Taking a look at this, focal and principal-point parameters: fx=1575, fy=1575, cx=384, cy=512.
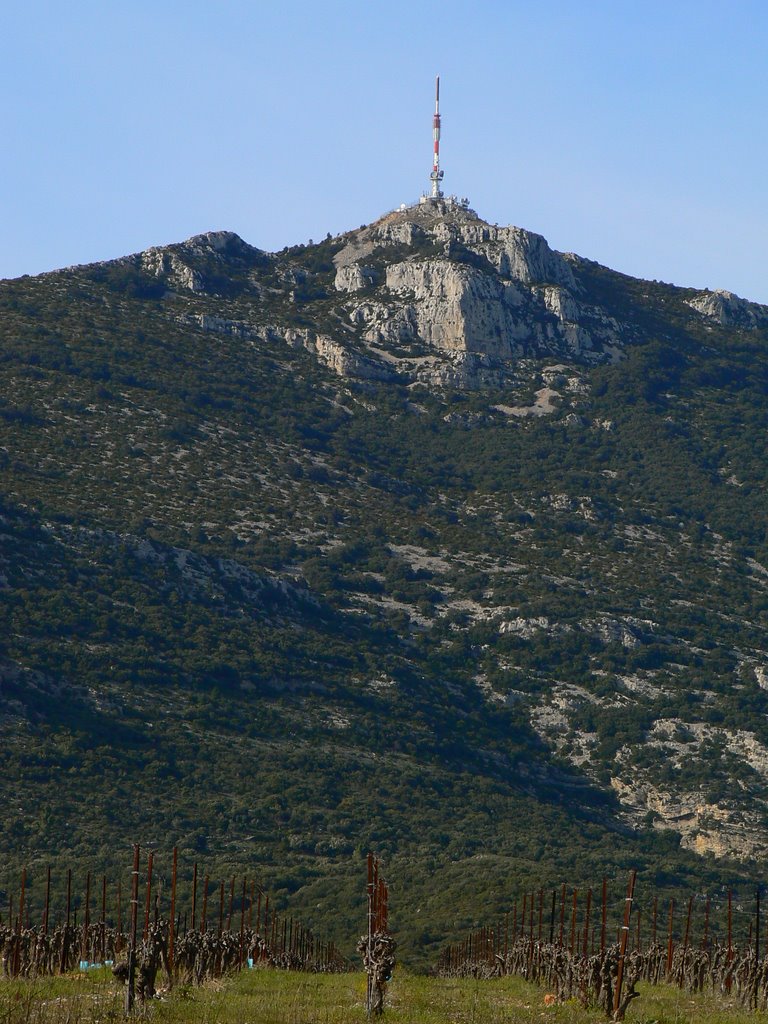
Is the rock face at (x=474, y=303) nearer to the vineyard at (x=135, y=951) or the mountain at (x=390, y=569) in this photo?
the mountain at (x=390, y=569)

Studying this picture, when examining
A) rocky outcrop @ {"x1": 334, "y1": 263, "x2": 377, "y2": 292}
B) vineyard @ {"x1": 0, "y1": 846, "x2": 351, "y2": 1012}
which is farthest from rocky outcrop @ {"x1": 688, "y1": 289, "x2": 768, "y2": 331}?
vineyard @ {"x1": 0, "y1": 846, "x2": 351, "y2": 1012}

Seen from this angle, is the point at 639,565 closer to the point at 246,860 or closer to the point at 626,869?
the point at 626,869

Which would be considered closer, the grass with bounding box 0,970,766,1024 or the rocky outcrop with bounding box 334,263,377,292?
the grass with bounding box 0,970,766,1024

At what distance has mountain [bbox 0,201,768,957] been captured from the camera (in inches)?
2948

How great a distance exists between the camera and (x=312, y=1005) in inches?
988

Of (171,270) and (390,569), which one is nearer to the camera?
(390,569)

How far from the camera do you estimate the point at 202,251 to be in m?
148

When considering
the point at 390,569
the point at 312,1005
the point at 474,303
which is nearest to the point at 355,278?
the point at 474,303

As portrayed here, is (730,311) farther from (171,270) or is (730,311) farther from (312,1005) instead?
(312,1005)

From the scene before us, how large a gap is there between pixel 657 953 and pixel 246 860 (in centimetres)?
3273

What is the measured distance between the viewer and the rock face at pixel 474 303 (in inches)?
5295

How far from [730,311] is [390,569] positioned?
2365 inches

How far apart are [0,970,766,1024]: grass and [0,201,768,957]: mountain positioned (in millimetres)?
27549

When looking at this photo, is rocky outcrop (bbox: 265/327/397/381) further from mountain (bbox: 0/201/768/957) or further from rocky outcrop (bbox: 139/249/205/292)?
rocky outcrop (bbox: 139/249/205/292)
